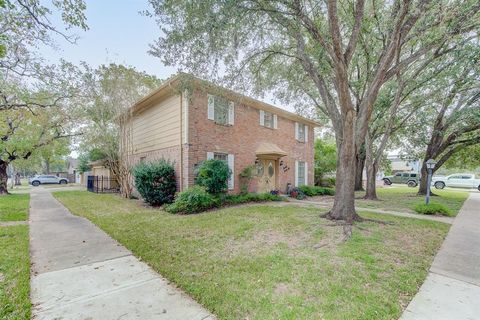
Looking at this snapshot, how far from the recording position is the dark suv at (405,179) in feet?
88.0

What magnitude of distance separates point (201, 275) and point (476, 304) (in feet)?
11.5

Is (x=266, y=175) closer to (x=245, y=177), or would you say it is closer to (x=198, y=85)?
(x=245, y=177)

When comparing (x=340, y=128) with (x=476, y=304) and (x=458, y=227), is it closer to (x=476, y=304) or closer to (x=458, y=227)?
(x=458, y=227)

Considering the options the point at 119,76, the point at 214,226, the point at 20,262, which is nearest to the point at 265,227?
the point at 214,226

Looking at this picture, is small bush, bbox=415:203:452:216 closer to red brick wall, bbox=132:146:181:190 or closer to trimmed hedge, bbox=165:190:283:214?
trimmed hedge, bbox=165:190:283:214

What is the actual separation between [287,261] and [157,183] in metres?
6.96

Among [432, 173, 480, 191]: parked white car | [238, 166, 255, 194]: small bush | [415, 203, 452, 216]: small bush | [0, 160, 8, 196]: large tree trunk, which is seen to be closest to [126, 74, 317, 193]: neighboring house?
[238, 166, 255, 194]: small bush

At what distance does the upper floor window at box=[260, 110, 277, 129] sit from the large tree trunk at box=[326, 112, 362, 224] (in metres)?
6.09

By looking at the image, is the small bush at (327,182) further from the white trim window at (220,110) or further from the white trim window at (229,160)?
the white trim window at (220,110)

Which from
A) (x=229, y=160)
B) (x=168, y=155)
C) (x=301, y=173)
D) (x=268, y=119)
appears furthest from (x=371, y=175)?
(x=168, y=155)

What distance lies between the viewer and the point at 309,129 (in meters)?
16.0

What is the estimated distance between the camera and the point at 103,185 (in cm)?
1709

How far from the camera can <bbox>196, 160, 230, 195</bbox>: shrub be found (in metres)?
8.79

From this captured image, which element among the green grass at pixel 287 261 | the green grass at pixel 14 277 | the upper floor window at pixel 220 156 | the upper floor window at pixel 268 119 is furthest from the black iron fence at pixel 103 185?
the green grass at pixel 14 277
